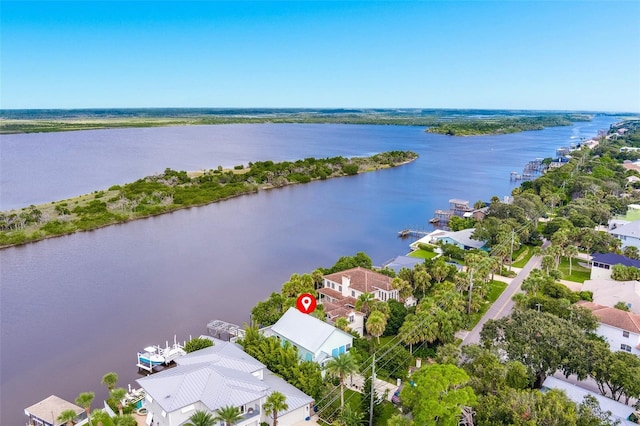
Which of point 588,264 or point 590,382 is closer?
point 590,382

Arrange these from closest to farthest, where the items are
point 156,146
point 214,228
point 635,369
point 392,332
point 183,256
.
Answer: point 635,369 → point 392,332 → point 183,256 → point 214,228 → point 156,146

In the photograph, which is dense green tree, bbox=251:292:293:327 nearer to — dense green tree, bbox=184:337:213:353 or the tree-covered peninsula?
dense green tree, bbox=184:337:213:353

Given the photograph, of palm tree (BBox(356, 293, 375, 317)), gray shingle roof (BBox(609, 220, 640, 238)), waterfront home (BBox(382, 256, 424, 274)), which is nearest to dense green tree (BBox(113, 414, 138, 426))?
palm tree (BBox(356, 293, 375, 317))

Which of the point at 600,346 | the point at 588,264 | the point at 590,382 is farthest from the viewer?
the point at 588,264

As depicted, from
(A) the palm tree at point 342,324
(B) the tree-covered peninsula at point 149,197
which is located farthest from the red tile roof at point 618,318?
(B) the tree-covered peninsula at point 149,197

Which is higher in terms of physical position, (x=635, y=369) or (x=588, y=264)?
(x=635, y=369)

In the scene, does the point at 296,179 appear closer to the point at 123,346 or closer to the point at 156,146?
the point at 123,346

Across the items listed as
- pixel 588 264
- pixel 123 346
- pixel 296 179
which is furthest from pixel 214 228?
pixel 588 264
